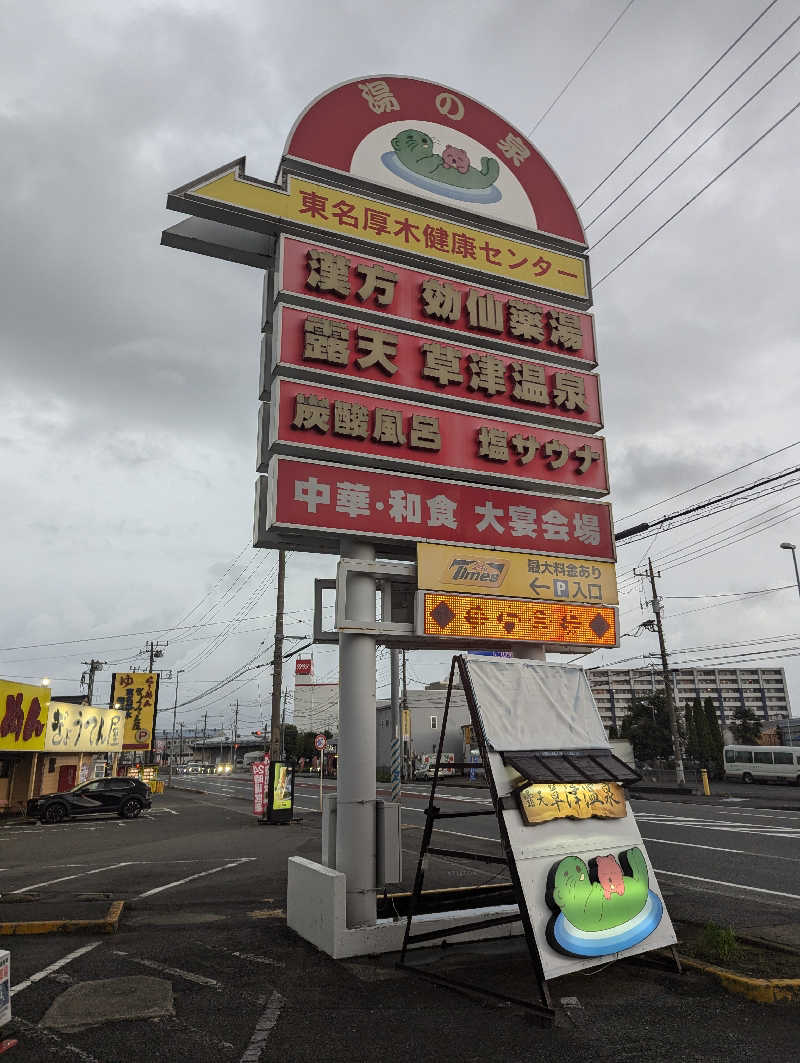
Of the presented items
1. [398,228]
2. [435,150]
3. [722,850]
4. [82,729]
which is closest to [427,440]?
[398,228]

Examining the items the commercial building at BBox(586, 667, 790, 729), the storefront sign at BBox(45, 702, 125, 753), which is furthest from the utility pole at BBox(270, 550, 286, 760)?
the commercial building at BBox(586, 667, 790, 729)

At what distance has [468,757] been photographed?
6244 centimetres

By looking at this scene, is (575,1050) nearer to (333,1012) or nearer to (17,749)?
(333,1012)

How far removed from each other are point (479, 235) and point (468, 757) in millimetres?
57769

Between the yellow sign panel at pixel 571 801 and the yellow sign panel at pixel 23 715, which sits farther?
the yellow sign panel at pixel 23 715

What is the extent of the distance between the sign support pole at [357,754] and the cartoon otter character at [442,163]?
6.70m

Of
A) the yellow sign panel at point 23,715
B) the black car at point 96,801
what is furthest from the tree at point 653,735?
the yellow sign panel at point 23,715

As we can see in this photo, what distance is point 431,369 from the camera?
991 cm

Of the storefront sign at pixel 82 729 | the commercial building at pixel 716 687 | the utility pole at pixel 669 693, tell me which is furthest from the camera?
the commercial building at pixel 716 687

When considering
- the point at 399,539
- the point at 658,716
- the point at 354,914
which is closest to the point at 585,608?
the point at 399,539

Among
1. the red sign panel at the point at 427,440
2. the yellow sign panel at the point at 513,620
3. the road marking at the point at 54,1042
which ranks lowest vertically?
the road marking at the point at 54,1042

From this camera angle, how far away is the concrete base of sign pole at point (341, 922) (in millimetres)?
7543

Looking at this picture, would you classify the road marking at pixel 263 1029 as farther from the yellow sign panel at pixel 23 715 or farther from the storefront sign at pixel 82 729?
the storefront sign at pixel 82 729

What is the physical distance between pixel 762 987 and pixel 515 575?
16.8 ft
